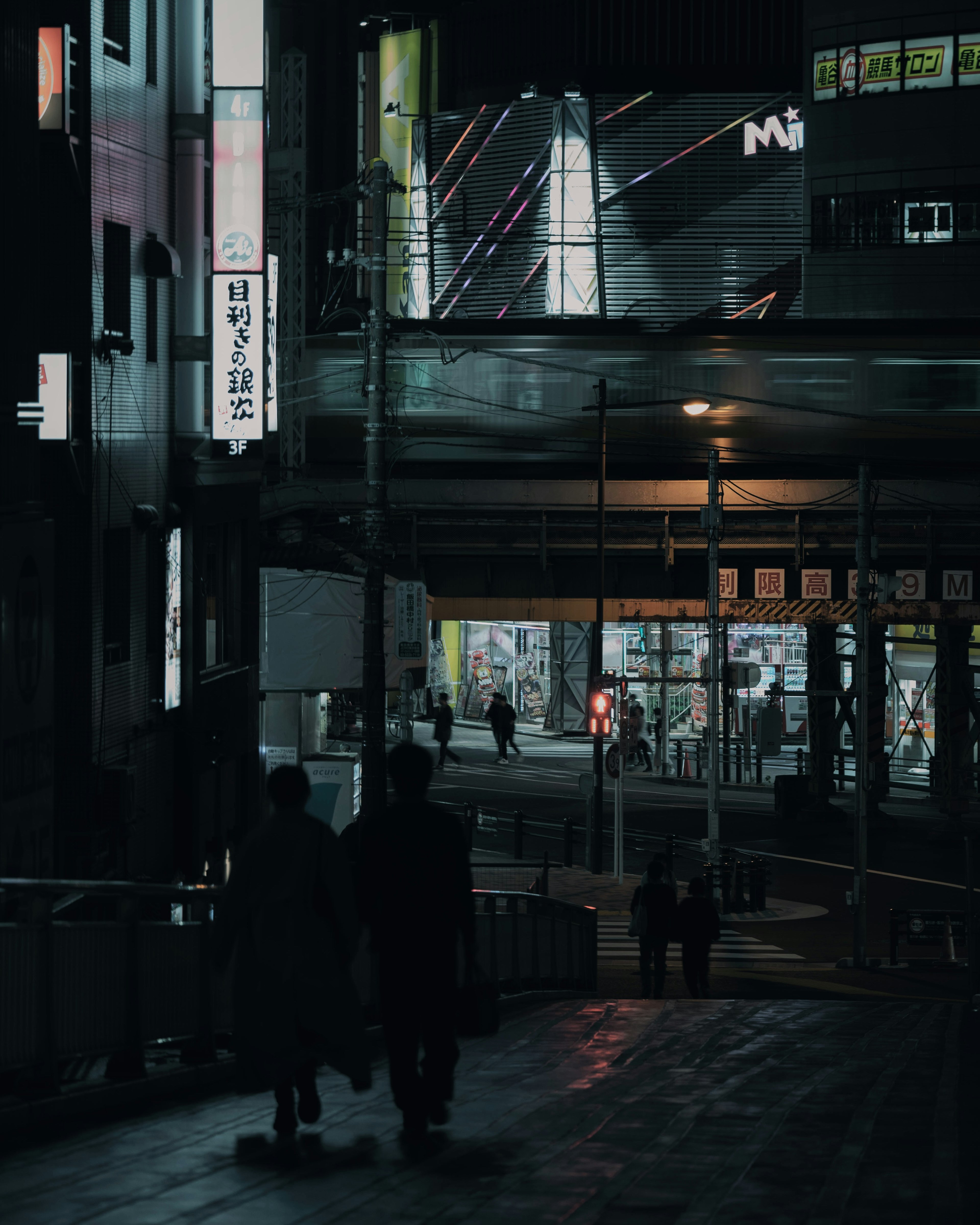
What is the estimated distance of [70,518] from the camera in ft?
63.0

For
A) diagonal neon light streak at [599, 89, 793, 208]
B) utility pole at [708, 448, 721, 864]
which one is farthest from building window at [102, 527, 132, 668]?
diagonal neon light streak at [599, 89, 793, 208]

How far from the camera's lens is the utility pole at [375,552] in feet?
69.9

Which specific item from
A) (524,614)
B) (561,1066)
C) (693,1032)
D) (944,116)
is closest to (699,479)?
(524,614)

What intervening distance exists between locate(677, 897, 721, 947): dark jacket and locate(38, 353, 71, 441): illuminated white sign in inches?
348

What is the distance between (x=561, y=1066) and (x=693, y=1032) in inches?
118

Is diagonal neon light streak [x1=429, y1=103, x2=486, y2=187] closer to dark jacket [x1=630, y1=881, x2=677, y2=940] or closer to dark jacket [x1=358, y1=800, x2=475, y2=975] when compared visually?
dark jacket [x1=630, y1=881, x2=677, y2=940]

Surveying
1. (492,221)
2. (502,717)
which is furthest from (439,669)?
(492,221)

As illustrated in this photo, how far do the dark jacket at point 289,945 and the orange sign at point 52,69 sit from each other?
14007mm

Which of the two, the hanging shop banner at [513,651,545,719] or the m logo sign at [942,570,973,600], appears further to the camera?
the hanging shop banner at [513,651,545,719]

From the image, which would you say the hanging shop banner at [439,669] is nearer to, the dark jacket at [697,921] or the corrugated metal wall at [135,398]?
the corrugated metal wall at [135,398]

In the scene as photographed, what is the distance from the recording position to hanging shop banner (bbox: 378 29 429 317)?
54.7 metres

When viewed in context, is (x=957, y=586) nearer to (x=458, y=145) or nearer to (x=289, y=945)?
(x=458, y=145)

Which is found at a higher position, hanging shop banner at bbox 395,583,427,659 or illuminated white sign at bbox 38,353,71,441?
illuminated white sign at bbox 38,353,71,441

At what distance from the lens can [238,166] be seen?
20719mm
